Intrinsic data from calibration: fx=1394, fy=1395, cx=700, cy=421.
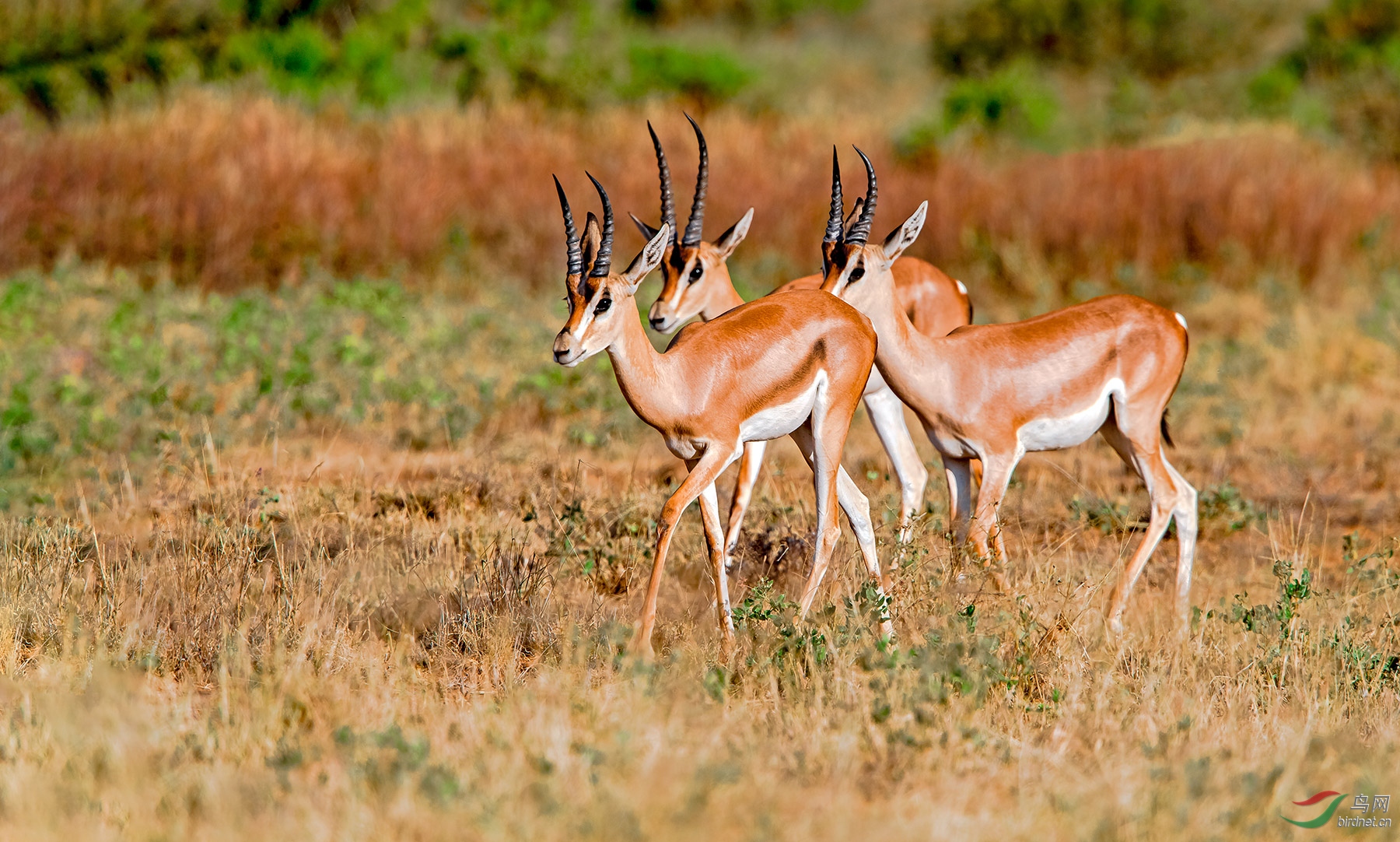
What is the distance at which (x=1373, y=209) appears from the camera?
15.5 meters

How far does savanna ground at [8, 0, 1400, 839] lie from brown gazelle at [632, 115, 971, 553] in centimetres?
Answer: 22

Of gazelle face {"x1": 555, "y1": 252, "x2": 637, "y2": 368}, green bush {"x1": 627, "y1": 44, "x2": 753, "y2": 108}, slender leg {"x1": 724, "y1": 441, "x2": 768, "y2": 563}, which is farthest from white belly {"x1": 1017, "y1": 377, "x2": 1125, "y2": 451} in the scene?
green bush {"x1": 627, "y1": 44, "x2": 753, "y2": 108}

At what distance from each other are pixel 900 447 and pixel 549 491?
182 cm

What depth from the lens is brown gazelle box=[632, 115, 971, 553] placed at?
696 centimetres

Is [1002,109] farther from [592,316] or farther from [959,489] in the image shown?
[592,316]

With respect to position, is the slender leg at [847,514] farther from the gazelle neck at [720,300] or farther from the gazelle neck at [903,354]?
the gazelle neck at [720,300]

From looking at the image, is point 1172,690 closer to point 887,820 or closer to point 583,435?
point 887,820

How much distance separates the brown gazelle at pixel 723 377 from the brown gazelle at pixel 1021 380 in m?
0.53

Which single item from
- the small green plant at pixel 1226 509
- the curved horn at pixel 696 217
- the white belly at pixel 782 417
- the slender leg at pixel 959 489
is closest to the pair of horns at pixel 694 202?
the curved horn at pixel 696 217

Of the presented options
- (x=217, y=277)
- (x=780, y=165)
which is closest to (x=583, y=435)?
(x=217, y=277)

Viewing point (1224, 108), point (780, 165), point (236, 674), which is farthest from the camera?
point (1224, 108)

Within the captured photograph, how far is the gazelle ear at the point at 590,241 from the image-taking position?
5.30 meters

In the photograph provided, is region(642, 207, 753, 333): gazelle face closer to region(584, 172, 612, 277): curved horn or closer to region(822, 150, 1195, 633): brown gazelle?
region(822, 150, 1195, 633): brown gazelle

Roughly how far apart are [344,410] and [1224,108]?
22188 millimetres
